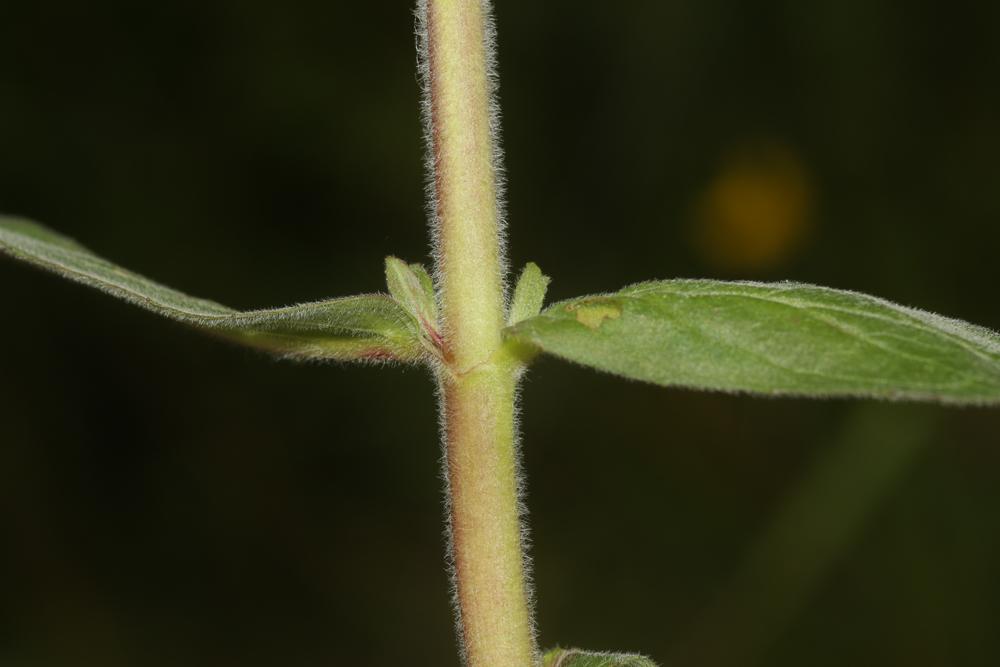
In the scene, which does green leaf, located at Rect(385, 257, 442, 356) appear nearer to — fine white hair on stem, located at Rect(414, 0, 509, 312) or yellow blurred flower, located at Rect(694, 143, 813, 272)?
fine white hair on stem, located at Rect(414, 0, 509, 312)

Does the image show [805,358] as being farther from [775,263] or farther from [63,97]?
[63,97]

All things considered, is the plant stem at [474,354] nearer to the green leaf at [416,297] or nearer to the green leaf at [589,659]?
the green leaf at [416,297]

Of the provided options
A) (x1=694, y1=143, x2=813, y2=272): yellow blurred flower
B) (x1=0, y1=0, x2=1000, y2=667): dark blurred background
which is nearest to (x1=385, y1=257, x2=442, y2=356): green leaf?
(x1=0, y1=0, x2=1000, y2=667): dark blurred background

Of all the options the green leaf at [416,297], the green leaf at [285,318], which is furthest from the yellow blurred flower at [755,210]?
the green leaf at [416,297]

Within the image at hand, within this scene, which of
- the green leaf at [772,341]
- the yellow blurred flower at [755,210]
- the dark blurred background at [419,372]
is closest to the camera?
the green leaf at [772,341]

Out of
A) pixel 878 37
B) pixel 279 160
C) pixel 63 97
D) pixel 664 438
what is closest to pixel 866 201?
pixel 878 37

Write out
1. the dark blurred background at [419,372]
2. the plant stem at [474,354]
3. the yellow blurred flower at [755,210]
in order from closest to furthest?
the plant stem at [474,354] → the dark blurred background at [419,372] → the yellow blurred flower at [755,210]

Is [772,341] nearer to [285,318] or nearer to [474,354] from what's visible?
[474,354]
